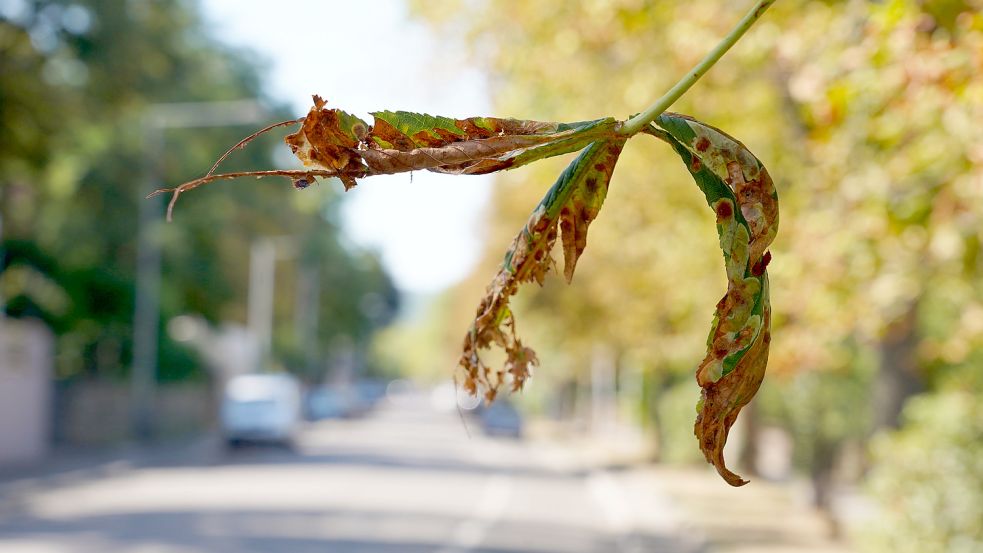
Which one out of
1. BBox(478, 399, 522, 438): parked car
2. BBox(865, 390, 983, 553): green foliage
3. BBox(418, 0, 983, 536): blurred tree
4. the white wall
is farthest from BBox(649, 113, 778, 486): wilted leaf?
BBox(478, 399, 522, 438): parked car

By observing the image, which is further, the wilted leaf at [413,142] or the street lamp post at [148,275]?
the street lamp post at [148,275]

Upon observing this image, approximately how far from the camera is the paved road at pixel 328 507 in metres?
15.9

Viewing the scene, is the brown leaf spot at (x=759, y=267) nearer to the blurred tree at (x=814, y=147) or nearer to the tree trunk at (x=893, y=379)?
the blurred tree at (x=814, y=147)

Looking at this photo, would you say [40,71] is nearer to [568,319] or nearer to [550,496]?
[550,496]

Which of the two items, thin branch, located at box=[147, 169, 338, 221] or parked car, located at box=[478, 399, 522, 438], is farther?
parked car, located at box=[478, 399, 522, 438]

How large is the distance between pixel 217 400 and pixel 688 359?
28265 millimetres

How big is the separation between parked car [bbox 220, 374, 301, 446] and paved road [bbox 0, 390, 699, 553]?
1.86 feet

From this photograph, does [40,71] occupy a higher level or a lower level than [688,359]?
higher

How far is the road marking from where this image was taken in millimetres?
16344

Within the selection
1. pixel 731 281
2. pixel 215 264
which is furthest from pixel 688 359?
pixel 731 281

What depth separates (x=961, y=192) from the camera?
805 centimetres

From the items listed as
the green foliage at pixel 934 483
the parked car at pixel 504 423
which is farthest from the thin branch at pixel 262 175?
the parked car at pixel 504 423

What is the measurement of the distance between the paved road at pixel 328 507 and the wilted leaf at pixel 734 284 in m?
13.3

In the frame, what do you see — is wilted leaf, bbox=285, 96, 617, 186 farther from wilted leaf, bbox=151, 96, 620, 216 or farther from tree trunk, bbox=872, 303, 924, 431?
tree trunk, bbox=872, 303, 924, 431
